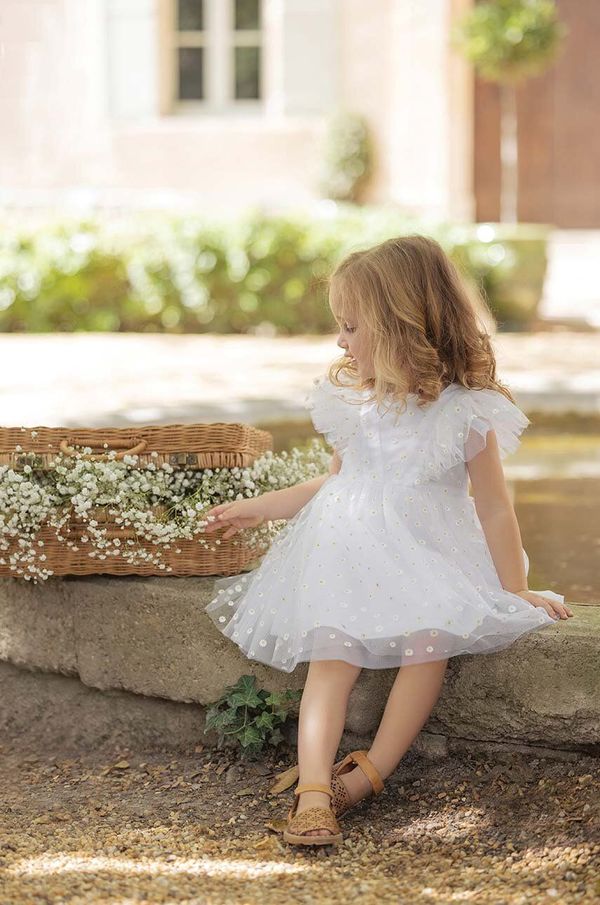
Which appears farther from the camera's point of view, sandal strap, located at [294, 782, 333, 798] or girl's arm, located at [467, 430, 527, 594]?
girl's arm, located at [467, 430, 527, 594]

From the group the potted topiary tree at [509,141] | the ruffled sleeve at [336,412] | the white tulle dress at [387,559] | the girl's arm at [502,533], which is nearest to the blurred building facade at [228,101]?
the potted topiary tree at [509,141]

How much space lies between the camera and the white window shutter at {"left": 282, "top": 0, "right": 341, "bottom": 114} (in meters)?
13.0

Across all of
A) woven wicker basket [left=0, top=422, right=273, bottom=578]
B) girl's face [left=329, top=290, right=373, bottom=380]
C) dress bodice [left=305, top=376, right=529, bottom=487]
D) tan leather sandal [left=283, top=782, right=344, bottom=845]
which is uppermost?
girl's face [left=329, top=290, right=373, bottom=380]

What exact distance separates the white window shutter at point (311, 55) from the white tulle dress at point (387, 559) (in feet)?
36.8

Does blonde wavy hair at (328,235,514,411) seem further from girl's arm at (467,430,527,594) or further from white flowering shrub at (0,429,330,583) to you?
white flowering shrub at (0,429,330,583)

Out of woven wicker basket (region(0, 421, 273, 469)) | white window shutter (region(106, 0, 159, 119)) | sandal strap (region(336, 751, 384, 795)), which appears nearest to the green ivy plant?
sandal strap (region(336, 751, 384, 795))

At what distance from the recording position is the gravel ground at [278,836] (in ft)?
6.57

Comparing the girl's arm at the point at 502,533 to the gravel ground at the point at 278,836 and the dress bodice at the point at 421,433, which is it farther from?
the gravel ground at the point at 278,836

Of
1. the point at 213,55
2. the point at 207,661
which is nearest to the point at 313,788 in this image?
the point at 207,661

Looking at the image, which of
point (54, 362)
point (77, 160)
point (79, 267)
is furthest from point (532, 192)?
point (54, 362)

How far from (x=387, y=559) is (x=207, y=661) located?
49 centimetres

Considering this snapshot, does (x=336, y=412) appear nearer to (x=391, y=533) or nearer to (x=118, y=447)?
(x=391, y=533)

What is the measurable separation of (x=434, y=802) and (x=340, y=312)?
Answer: 3.08ft

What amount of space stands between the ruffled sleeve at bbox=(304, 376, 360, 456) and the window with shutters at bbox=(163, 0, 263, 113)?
1149 cm
